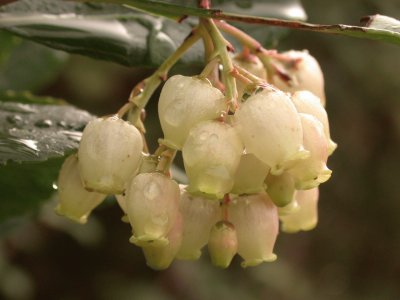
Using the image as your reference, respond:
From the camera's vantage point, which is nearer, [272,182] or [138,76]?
[272,182]

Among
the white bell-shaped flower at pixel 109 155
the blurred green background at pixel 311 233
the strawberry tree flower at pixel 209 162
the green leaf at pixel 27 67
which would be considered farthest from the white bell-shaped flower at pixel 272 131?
the blurred green background at pixel 311 233

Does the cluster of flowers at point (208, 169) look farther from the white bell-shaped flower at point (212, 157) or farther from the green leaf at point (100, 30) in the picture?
the green leaf at point (100, 30)

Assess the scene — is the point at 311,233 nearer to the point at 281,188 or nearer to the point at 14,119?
the point at 14,119

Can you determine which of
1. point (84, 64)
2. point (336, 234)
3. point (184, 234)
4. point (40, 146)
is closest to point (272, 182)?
point (184, 234)

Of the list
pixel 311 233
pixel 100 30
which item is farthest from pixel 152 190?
pixel 311 233

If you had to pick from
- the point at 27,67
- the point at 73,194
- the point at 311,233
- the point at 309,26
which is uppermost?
the point at 309,26

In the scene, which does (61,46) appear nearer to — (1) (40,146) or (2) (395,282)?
(1) (40,146)
